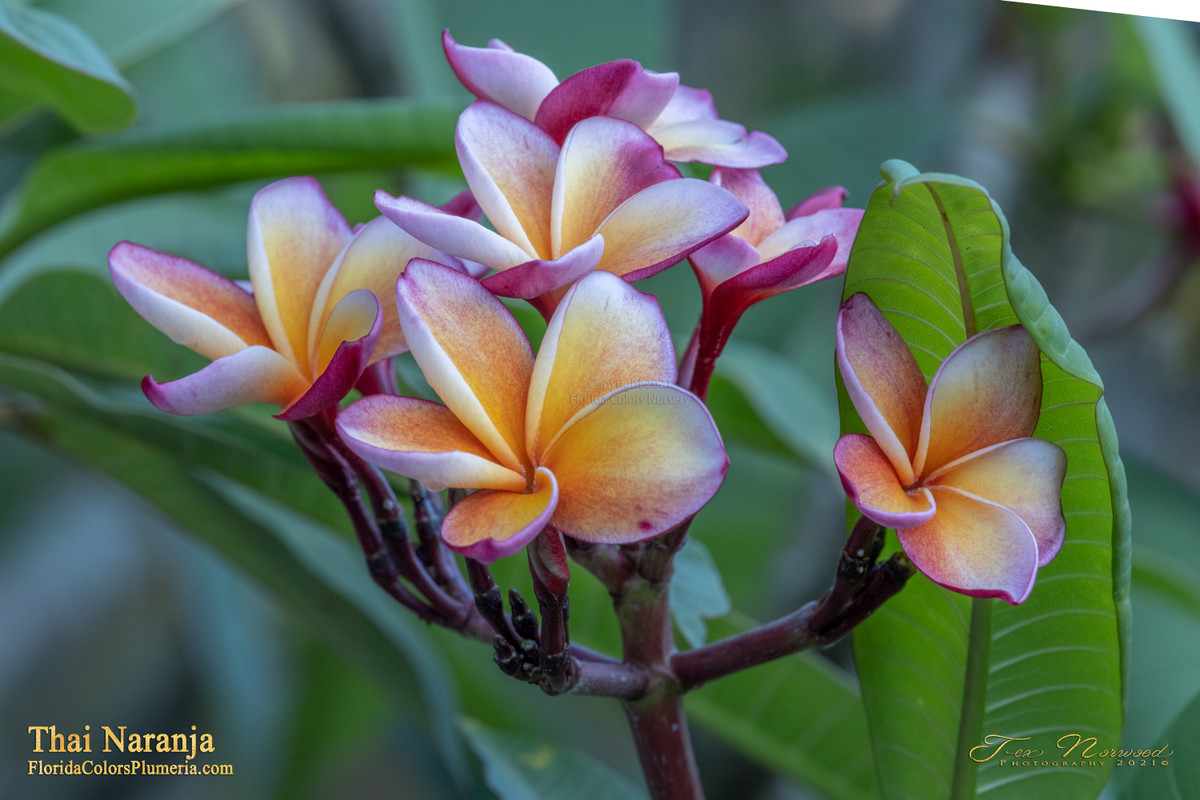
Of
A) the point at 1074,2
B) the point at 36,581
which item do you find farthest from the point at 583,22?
the point at 36,581

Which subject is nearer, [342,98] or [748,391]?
[748,391]

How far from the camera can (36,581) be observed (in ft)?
5.56

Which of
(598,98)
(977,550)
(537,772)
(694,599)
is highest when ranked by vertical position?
(598,98)

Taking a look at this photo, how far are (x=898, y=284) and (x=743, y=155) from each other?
0.08 m

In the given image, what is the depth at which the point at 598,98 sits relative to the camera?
0.36 meters

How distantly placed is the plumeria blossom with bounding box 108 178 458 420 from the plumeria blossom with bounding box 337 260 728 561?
1.0 inches

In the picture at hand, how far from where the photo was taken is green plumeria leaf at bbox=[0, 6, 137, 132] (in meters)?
0.49

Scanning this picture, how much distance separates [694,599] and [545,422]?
194mm

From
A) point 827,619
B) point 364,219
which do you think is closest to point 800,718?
point 827,619

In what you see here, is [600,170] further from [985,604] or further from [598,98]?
[985,604]

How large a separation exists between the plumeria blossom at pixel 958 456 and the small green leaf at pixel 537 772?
32cm

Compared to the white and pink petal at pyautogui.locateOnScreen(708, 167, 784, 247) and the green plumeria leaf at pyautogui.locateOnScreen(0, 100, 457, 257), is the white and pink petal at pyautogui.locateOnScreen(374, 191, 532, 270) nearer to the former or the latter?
the white and pink petal at pyautogui.locateOnScreen(708, 167, 784, 247)

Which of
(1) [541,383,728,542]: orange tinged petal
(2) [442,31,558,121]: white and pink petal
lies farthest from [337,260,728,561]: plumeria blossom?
(2) [442,31,558,121]: white and pink petal

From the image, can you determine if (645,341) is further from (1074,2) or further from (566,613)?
(1074,2)
